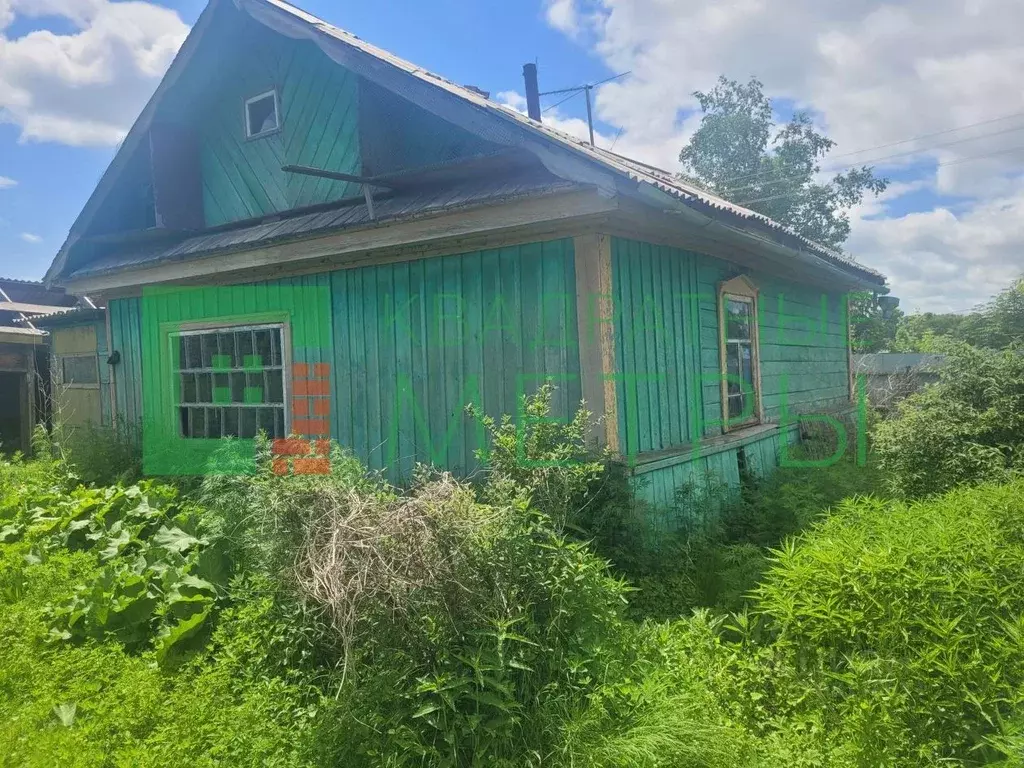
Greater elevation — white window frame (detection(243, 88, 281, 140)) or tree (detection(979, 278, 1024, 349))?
white window frame (detection(243, 88, 281, 140))

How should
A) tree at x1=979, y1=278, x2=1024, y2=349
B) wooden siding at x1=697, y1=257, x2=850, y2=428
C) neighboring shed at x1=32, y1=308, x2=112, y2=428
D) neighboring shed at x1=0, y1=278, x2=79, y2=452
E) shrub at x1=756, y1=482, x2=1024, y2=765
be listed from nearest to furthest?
1. shrub at x1=756, y1=482, x2=1024, y2=765
2. wooden siding at x1=697, y1=257, x2=850, y2=428
3. neighboring shed at x1=32, y1=308, x2=112, y2=428
4. neighboring shed at x1=0, y1=278, x2=79, y2=452
5. tree at x1=979, y1=278, x2=1024, y2=349

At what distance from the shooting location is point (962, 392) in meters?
6.01

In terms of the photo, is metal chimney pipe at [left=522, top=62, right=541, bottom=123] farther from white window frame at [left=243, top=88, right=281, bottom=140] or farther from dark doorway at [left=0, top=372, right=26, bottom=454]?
dark doorway at [left=0, top=372, right=26, bottom=454]

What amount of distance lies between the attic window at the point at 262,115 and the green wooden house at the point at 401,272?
1.0 inches

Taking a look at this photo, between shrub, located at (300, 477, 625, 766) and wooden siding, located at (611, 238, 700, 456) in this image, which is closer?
shrub, located at (300, 477, 625, 766)

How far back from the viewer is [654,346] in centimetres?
604

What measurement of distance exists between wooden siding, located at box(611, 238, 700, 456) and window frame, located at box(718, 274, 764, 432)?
2.07ft

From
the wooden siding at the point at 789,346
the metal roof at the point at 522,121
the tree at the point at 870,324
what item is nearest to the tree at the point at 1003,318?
the tree at the point at 870,324

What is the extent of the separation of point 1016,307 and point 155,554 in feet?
76.1

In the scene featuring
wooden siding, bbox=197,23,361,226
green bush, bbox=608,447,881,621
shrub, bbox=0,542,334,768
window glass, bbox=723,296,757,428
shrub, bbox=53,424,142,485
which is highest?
wooden siding, bbox=197,23,361,226

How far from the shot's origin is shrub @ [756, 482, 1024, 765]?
113 inches

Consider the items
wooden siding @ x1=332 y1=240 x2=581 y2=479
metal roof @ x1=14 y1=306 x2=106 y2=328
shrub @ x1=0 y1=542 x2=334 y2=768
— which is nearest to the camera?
shrub @ x1=0 y1=542 x2=334 y2=768

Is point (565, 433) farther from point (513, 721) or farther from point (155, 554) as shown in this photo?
point (155, 554)

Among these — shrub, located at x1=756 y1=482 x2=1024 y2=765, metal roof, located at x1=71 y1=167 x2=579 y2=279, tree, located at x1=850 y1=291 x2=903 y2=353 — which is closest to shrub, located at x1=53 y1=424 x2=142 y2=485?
metal roof, located at x1=71 y1=167 x2=579 y2=279
